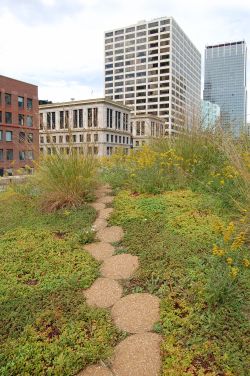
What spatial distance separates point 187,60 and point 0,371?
327 ft

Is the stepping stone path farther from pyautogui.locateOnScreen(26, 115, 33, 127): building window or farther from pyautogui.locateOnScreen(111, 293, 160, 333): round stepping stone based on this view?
pyautogui.locateOnScreen(26, 115, 33, 127): building window

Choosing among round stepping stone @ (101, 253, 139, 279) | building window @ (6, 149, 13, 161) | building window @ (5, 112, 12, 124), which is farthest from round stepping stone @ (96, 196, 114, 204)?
building window @ (5, 112, 12, 124)

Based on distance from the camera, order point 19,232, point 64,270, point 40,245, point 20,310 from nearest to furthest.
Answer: point 20,310 < point 64,270 < point 40,245 < point 19,232

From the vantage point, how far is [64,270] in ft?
8.93

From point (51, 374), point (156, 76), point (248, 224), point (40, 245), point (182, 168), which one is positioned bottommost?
point (51, 374)

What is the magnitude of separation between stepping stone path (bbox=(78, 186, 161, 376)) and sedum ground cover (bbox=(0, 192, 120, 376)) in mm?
78

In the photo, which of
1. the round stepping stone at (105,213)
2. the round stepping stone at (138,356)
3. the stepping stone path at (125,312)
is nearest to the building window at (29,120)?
the round stepping stone at (105,213)

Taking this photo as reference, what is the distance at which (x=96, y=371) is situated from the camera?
1619 millimetres

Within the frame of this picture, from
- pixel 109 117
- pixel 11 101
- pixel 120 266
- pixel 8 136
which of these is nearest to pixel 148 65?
pixel 109 117

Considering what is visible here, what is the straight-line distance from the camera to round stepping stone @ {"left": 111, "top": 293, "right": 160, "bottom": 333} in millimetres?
1969

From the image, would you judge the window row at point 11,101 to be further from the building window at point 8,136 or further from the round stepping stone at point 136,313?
the round stepping stone at point 136,313

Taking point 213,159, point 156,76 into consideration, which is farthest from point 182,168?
point 156,76

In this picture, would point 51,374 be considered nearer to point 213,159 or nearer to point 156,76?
point 213,159

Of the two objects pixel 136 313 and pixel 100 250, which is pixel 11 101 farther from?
pixel 136 313
